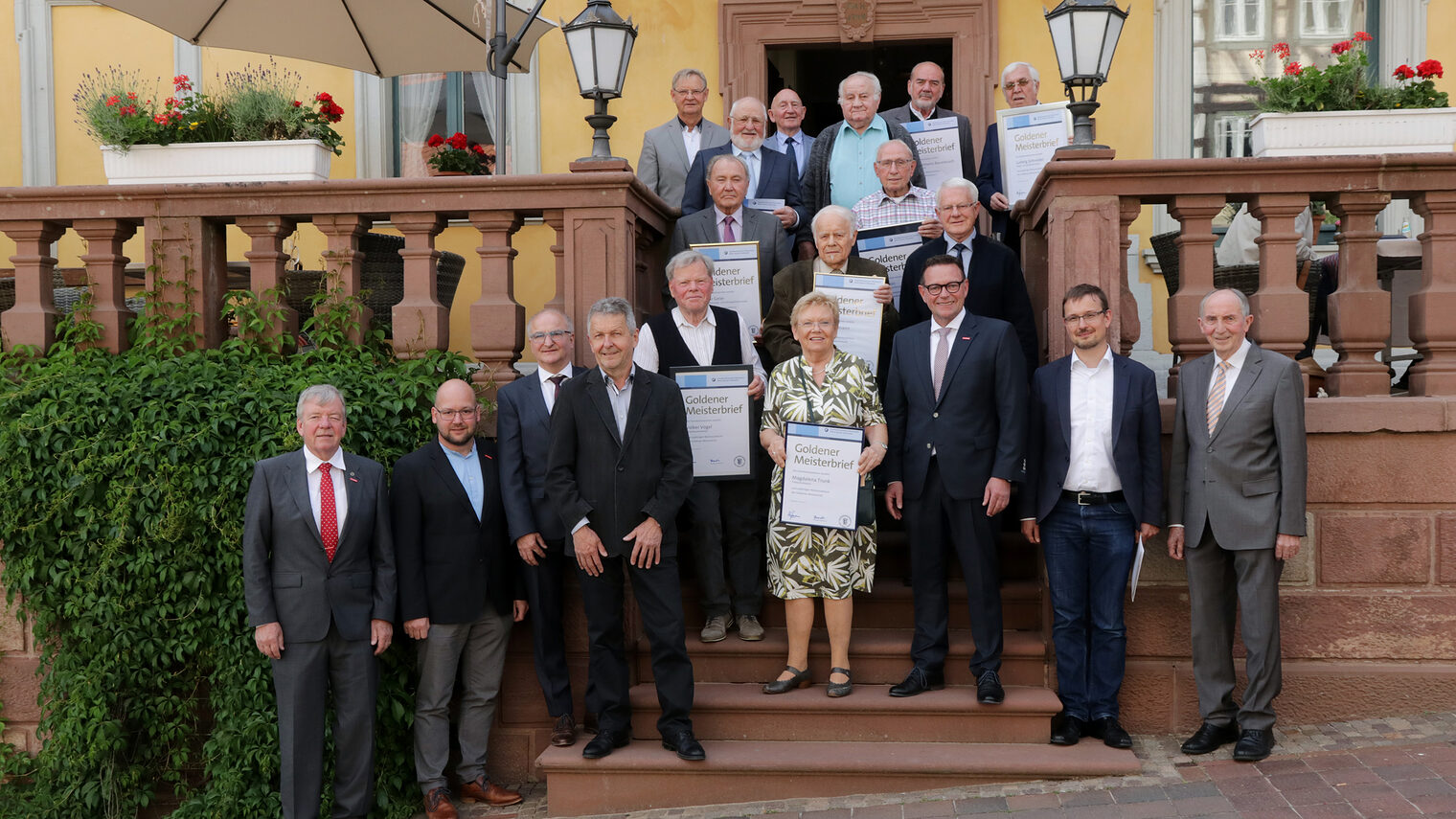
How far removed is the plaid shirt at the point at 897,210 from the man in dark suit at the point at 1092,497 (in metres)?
1.36

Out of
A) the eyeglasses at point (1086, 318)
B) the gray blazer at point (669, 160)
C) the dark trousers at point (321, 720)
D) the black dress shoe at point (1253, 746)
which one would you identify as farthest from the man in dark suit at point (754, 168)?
the black dress shoe at point (1253, 746)

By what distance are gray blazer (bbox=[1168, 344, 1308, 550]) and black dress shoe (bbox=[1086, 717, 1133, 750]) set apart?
2.84 feet

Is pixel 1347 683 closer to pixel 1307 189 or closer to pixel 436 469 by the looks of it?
pixel 1307 189

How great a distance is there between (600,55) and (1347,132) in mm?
3605

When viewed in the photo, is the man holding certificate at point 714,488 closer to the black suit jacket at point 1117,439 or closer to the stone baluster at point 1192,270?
the black suit jacket at point 1117,439

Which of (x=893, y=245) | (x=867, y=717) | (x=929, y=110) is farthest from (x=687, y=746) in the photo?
(x=929, y=110)

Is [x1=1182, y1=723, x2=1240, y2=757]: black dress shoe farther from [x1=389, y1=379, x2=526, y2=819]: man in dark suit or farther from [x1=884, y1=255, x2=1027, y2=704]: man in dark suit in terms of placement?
[x1=389, y1=379, x2=526, y2=819]: man in dark suit

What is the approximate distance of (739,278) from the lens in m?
6.37

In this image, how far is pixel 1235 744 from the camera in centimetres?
531

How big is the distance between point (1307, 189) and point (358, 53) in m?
6.12

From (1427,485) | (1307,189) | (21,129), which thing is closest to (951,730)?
(1427,485)

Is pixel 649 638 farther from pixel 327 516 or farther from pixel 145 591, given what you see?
pixel 145 591

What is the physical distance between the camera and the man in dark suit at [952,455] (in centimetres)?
542

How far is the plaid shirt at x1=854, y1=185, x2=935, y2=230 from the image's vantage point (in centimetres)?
652
